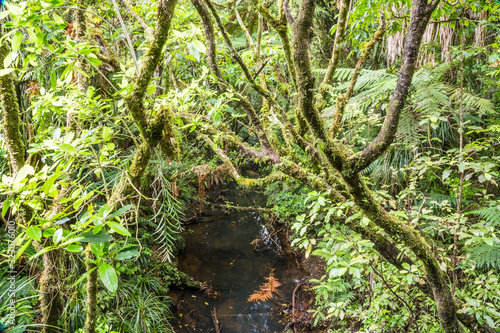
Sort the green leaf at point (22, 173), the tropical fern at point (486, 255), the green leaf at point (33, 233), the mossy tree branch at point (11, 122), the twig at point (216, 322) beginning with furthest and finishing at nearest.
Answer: the twig at point (216, 322), the tropical fern at point (486, 255), the mossy tree branch at point (11, 122), the green leaf at point (22, 173), the green leaf at point (33, 233)

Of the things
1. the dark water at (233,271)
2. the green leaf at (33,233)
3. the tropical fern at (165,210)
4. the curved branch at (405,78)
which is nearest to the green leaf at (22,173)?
the green leaf at (33,233)

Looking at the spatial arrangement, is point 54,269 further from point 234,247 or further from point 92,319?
point 234,247

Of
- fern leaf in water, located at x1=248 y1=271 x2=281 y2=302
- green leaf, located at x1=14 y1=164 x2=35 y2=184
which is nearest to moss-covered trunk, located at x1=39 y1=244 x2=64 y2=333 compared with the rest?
green leaf, located at x1=14 y1=164 x2=35 y2=184

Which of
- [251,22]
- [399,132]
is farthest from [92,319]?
[251,22]

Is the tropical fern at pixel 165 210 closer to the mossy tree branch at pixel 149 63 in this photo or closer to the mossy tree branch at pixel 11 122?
the mossy tree branch at pixel 149 63

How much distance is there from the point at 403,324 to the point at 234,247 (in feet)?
13.2

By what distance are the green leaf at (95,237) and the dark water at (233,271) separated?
11.8ft

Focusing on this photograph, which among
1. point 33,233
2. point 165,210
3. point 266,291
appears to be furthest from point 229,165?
point 266,291

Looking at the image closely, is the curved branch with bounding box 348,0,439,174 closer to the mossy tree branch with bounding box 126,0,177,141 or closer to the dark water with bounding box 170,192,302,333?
the mossy tree branch with bounding box 126,0,177,141

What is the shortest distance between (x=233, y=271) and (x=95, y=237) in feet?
14.7

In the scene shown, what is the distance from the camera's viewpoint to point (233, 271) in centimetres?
489

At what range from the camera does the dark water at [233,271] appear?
12.6 ft

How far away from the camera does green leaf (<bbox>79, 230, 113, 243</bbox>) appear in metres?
0.79

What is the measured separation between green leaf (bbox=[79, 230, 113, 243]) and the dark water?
359 centimetres
